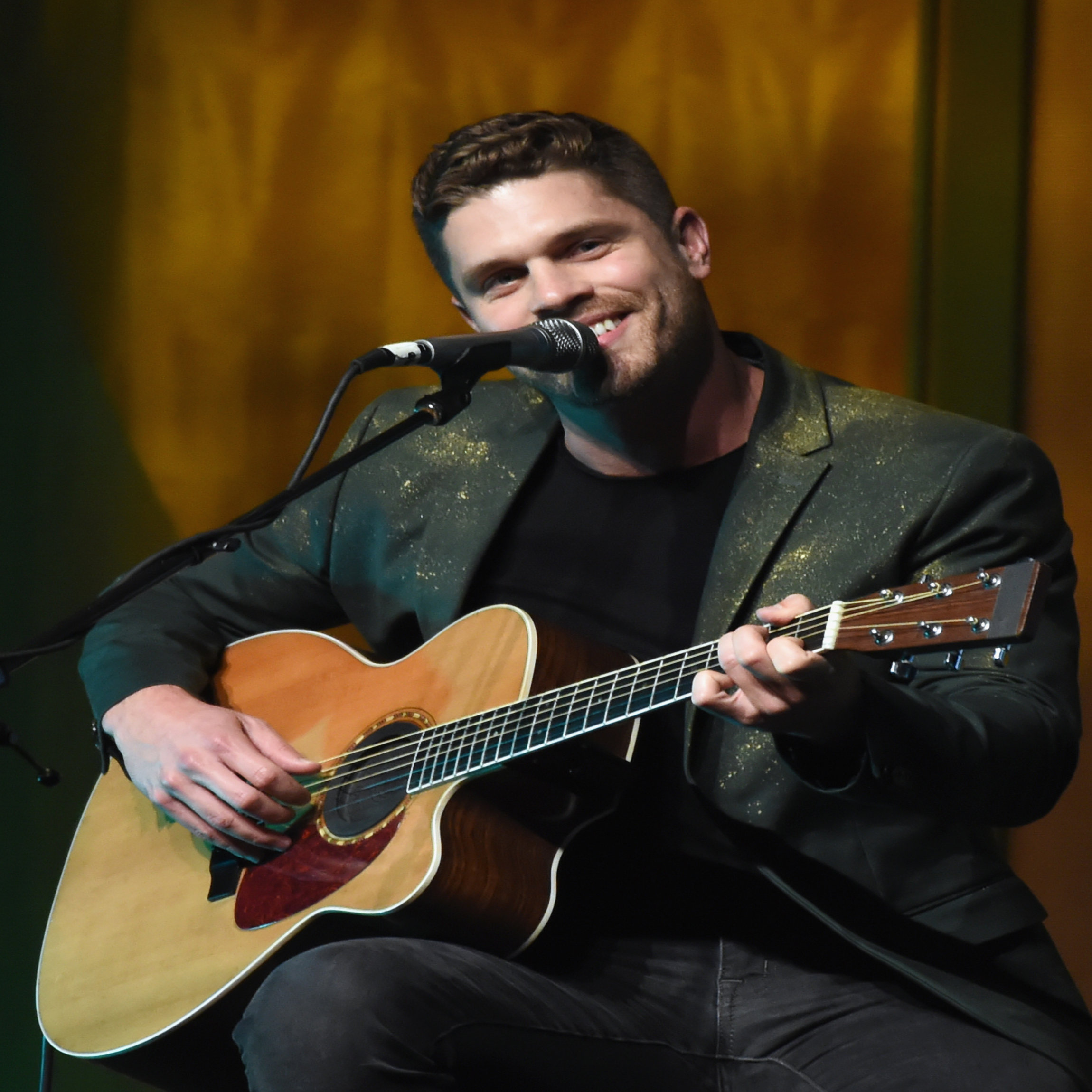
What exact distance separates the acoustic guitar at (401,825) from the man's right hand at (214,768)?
1.6 inches

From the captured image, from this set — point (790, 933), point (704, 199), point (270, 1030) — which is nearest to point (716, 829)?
point (790, 933)

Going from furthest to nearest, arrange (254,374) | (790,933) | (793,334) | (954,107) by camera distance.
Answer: (254,374), (793,334), (954,107), (790,933)

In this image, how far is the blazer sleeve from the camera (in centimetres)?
157

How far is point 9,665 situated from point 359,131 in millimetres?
1953

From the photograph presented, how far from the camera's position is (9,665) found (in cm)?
164

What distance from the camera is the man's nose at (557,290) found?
2244mm

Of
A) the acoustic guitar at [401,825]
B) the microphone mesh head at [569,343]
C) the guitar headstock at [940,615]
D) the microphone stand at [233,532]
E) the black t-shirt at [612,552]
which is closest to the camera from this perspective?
the guitar headstock at [940,615]

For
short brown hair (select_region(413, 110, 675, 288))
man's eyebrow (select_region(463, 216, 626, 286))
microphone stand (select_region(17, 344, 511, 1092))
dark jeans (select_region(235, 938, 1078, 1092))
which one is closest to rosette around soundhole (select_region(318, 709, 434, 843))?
dark jeans (select_region(235, 938, 1078, 1092))

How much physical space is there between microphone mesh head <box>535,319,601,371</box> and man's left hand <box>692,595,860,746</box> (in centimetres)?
51

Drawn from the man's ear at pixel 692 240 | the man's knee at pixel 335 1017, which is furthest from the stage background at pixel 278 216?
the man's knee at pixel 335 1017

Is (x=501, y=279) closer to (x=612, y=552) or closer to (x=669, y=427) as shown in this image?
(x=669, y=427)

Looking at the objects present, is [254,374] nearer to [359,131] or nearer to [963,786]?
[359,131]

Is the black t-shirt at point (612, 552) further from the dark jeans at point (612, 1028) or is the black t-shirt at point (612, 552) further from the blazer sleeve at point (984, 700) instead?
the dark jeans at point (612, 1028)

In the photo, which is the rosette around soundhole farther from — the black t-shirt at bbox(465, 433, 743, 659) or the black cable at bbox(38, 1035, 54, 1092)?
the black cable at bbox(38, 1035, 54, 1092)
